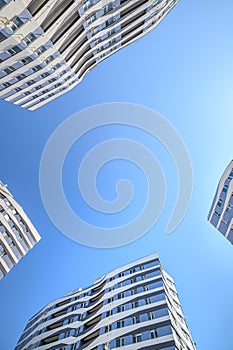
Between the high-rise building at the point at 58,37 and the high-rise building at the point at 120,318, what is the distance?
3111 centimetres

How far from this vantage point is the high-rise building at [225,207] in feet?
107

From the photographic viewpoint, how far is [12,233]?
32.9 m

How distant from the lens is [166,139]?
131 feet

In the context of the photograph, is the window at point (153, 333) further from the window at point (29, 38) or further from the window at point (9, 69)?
the window at point (9, 69)

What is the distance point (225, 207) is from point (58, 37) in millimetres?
28872

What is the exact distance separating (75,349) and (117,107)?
33385 mm

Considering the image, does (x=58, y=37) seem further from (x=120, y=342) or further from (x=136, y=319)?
(x=120, y=342)

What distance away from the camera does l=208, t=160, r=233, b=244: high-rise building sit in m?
32.7

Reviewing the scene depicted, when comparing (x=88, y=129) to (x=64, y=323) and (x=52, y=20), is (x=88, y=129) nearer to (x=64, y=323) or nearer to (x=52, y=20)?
(x=52, y=20)

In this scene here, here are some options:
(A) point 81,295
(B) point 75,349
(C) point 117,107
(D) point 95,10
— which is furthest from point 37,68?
(A) point 81,295

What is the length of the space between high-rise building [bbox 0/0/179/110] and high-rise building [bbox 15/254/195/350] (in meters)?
31.1

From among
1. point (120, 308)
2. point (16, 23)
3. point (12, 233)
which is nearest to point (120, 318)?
point (120, 308)

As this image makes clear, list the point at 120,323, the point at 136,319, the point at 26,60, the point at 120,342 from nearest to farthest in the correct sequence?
the point at 120,342
the point at 26,60
the point at 136,319
the point at 120,323

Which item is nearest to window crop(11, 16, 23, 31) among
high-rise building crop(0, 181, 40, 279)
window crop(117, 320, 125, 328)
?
high-rise building crop(0, 181, 40, 279)
